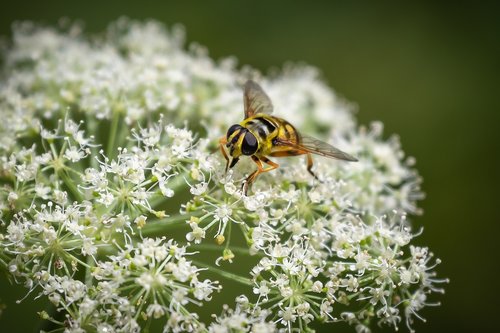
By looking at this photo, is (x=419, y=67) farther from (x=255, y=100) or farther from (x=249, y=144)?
(x=249, y=144)

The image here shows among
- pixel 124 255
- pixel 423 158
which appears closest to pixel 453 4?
pixel 423 158

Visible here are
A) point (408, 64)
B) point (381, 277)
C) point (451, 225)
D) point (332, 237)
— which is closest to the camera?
point (381, 277)

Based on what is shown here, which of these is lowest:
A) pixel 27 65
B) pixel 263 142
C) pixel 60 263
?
pixel 60 263

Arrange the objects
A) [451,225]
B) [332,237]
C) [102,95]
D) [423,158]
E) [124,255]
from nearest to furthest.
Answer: [124,255] < [332,237] < [102,95] < [451,225] < [423,158]

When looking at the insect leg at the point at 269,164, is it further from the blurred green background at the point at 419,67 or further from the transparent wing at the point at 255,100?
the blurred green background at the point at 419,67

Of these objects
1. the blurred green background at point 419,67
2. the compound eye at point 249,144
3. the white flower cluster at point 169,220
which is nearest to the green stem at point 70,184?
the white flower cluster at point 169,220

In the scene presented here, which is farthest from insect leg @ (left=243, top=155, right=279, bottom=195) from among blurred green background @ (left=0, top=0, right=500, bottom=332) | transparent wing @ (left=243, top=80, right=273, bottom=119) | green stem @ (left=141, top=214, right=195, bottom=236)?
blurred green background @ (left=0, top=0, right=500, bottom=332)

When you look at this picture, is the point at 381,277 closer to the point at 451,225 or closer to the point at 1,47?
the point at 451,225
